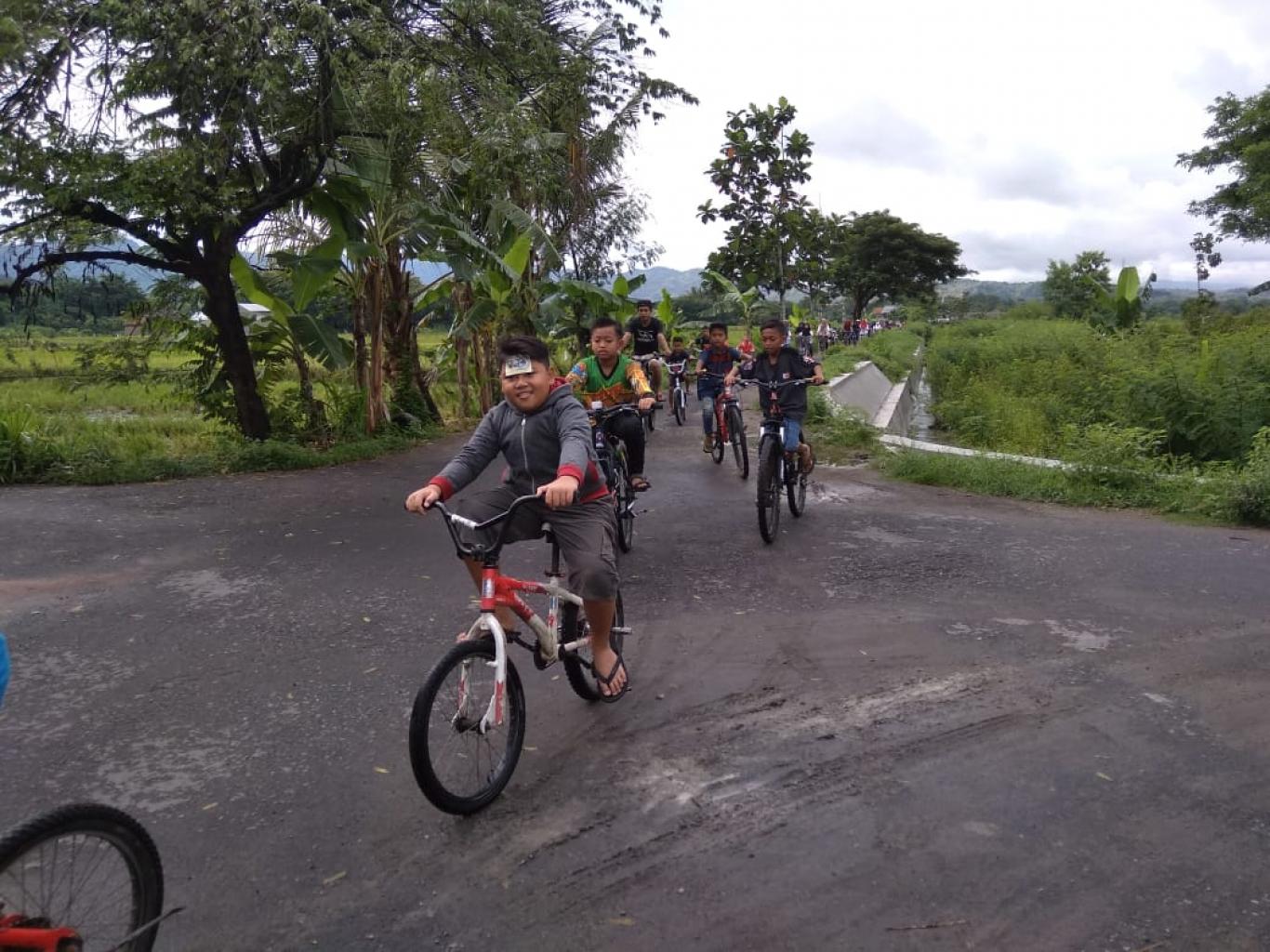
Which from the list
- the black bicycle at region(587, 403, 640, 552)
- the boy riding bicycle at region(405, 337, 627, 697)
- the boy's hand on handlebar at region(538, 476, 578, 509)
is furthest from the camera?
the black bicycle at region(587, 403, 640, 552)

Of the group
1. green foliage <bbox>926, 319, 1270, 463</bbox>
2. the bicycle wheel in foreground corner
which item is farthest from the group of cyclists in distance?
green foliage <bbox>926, 319, 1270, 463</bbox>

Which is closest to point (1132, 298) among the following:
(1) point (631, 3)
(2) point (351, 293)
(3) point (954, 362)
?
(3) point (954, 362)

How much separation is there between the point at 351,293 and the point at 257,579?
25.5 feet

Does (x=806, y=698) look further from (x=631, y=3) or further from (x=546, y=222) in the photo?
(x=546, y=222)

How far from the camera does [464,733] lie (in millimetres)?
3469

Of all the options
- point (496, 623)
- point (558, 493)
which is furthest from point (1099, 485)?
point (496, 623)

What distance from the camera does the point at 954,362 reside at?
97.2 ft

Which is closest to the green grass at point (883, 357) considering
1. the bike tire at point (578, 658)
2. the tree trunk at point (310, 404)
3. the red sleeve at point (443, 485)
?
the tree trunk at point (310, 404)

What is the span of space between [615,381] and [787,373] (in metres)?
1.76

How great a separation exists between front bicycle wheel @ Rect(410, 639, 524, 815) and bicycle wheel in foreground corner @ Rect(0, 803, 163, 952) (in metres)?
0.89

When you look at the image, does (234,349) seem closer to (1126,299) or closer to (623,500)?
(623,500)

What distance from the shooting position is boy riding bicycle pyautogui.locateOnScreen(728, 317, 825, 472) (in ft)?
26.7

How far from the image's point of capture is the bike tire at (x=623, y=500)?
745cm

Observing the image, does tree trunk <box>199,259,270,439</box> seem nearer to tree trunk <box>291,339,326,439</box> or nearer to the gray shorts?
tree trunk <box>291,339,326,439</box>
